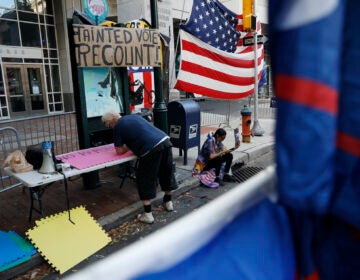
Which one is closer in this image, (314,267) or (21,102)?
(314,267)

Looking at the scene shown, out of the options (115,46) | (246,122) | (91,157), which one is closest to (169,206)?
(91,157)

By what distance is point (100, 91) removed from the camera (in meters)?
5.36

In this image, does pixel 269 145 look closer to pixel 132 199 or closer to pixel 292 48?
pixel 132 199

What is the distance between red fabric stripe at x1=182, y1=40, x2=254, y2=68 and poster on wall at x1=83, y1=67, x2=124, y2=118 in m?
1.99

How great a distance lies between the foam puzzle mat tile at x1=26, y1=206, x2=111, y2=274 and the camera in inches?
136

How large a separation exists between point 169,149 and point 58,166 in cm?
146

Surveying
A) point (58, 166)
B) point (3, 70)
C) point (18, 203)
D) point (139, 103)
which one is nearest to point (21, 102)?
point (3, 70)

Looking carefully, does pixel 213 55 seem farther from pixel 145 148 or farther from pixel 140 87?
pixel 145 148

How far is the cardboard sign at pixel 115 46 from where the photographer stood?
15.0 ft

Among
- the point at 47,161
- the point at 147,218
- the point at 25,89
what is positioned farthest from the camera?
the point at 25,89

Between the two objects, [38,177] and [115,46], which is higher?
[115,46]

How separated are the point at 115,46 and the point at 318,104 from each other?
184 inches

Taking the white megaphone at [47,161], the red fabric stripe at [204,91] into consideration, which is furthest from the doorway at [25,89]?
the white megaphone at [47,161]

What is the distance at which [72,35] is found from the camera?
457cm
